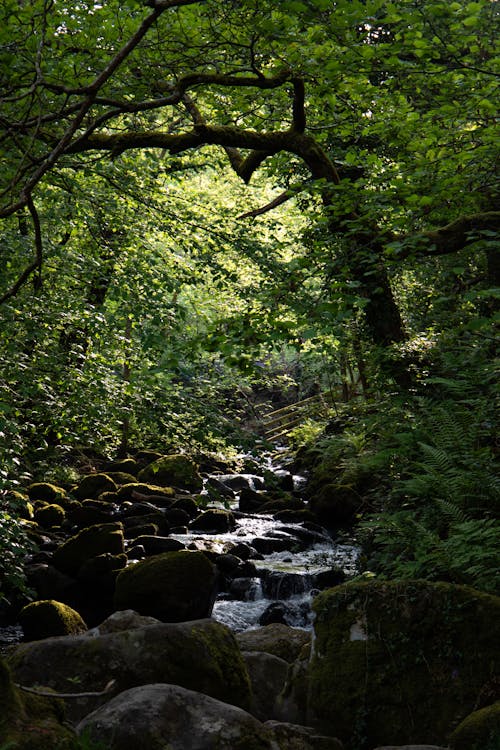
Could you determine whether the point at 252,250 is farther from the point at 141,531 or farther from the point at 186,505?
the point at 186,505

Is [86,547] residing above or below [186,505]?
above

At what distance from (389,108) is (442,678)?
800 centimetres

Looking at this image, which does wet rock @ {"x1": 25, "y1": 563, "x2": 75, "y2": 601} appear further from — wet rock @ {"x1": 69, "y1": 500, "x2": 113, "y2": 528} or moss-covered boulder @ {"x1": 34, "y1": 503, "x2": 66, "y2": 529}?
wet rock @ {"x1": 69, "y1": 500, "x2": 113, "y2": 528}

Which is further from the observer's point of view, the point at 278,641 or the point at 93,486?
the point at 93,486

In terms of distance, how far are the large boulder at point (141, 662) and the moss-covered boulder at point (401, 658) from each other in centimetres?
74

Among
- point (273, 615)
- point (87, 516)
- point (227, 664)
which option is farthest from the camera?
point (87, 516)

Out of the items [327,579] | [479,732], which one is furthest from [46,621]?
[479,732]

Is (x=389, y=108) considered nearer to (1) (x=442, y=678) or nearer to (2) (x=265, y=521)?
(1) (x=442, y=678)

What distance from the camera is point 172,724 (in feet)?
12.7

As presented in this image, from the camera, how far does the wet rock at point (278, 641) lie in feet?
23.2

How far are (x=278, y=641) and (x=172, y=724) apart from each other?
3.62 metres

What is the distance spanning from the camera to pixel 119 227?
973cm

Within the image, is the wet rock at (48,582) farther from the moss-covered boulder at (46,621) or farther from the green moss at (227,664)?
the green moss at (227,664)

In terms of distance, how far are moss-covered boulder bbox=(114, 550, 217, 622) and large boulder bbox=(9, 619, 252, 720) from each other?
354 cm
